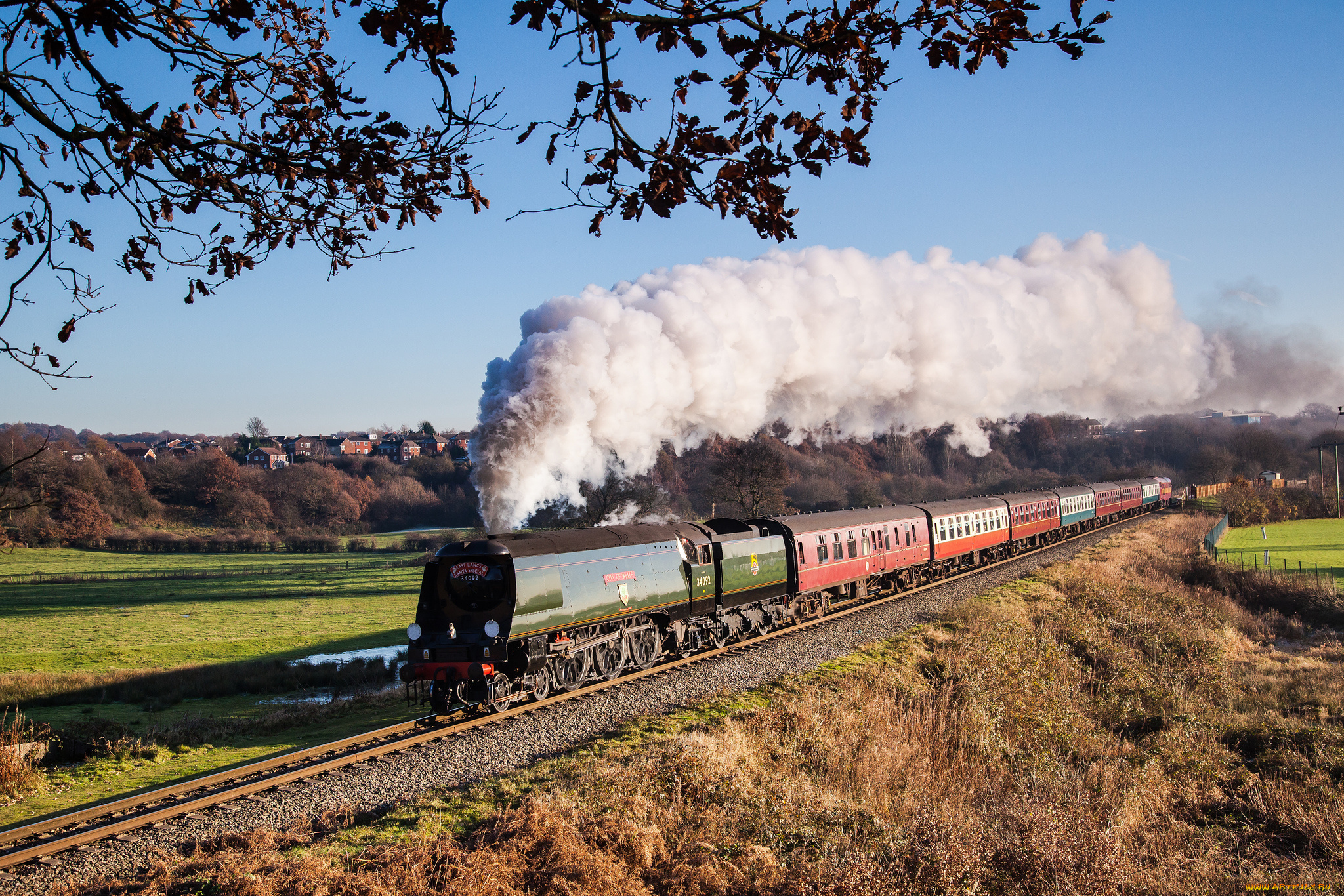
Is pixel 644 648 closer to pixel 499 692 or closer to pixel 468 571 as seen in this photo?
pixel 499 692

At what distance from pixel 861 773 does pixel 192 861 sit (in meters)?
7.63

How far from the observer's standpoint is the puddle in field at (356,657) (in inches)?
909

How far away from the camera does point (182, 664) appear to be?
24250mm

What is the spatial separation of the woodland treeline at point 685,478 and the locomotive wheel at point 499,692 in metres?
23.7

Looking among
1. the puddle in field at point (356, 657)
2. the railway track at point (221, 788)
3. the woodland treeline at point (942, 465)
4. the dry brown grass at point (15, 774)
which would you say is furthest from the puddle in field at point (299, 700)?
the woodland treeline at point (942, 465)

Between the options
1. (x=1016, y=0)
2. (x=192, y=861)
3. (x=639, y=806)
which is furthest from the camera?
(x=639, y=806)

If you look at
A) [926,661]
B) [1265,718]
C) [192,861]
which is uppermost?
[192,861]

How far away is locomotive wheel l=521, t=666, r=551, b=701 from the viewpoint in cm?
1326

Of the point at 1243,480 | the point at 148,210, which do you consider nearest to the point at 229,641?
the point at 148,210

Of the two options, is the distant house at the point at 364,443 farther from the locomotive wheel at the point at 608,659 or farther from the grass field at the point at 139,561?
the locomotive wheel at the point at 608,659

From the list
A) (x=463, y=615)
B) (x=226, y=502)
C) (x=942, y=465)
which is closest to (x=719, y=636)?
(x=463, y=615)

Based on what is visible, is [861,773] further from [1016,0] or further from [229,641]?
[229,641]

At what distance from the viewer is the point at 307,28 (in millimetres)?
5363

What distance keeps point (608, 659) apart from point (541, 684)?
185 centimetres
